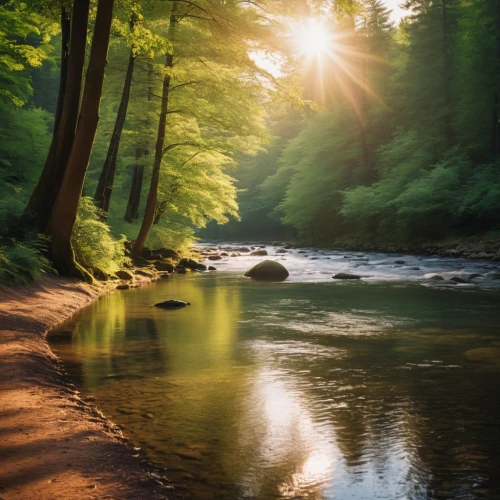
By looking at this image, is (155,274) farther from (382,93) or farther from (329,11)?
(382,93)

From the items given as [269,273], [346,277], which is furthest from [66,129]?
[346,277]

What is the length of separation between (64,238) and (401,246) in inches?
891

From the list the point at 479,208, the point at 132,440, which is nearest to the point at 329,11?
the point at 132,440

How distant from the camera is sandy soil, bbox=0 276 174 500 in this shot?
362cm

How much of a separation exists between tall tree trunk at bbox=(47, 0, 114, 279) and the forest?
3 cm

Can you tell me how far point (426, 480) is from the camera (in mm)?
3883

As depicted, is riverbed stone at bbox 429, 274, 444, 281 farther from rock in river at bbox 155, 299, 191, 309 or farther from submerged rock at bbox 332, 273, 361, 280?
rock in river at bbox 155, 299, 191, 309

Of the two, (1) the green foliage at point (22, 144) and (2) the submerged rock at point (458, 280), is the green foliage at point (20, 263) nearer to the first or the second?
(1) the green foliage at point (22, 144)

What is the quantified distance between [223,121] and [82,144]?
28.8ft

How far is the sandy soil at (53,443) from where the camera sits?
3.62m

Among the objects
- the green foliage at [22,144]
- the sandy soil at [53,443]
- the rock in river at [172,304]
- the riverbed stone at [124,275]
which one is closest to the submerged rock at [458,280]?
the rock in river at [172,304]

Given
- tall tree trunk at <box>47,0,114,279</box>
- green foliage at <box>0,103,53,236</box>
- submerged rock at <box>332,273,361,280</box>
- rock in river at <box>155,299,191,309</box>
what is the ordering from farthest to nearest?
green foliage at <box>0,103,53,236</box>
submerged rock at <box>332,273,361,280</box>
tall tree trunk at <box>47,0,114,279</box>
rock in river at <box>155,299,191,309</box>

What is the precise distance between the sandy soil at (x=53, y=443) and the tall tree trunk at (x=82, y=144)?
599 cm

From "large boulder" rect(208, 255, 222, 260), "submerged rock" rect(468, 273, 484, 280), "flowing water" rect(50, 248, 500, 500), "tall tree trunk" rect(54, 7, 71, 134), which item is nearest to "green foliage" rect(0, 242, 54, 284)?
"flowing water" rect(50, 248, 500, 500)
